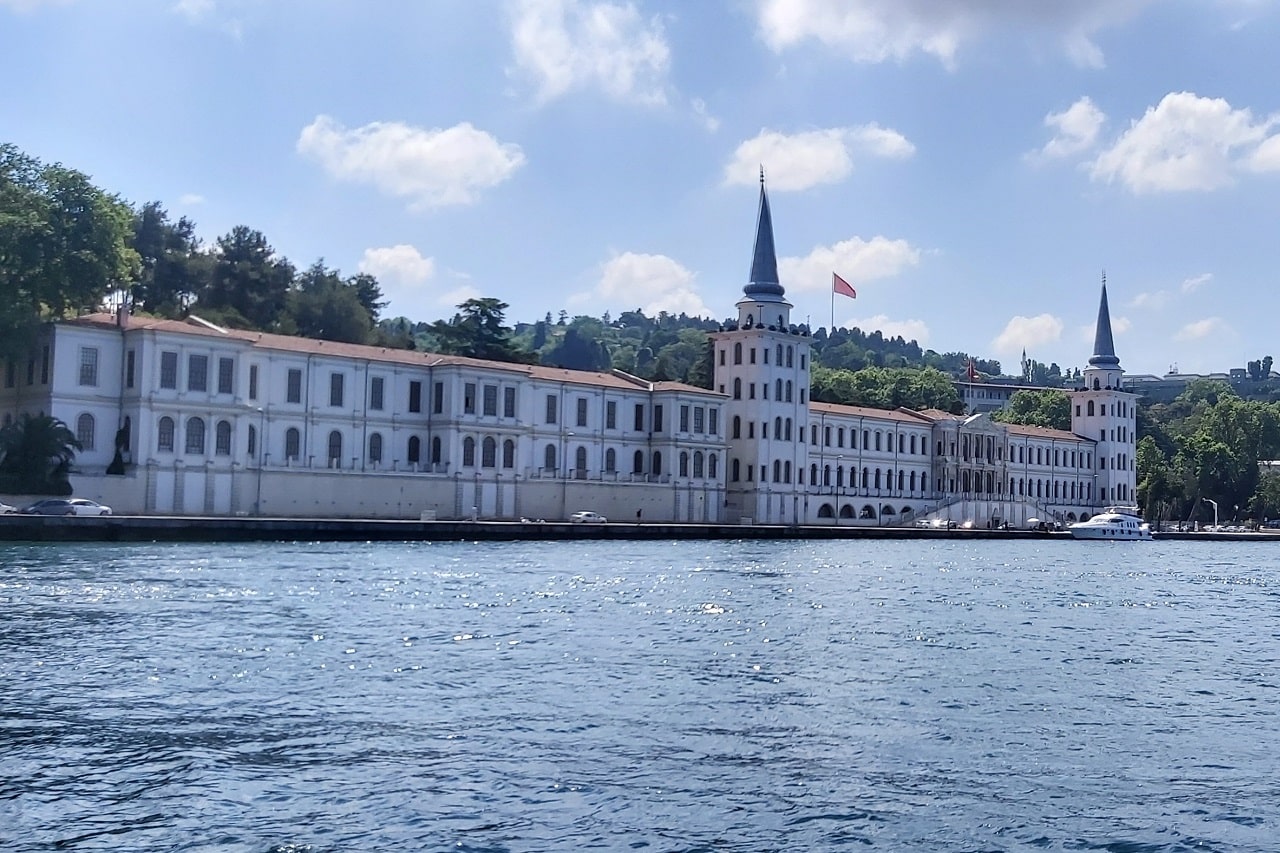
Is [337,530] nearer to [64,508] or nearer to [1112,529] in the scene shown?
[64,508]

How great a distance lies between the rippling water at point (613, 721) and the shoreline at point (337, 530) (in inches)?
663

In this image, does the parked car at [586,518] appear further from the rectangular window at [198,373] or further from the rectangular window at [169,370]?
the rectangular window at [169,370]

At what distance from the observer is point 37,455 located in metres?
63.6

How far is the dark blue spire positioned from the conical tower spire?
40.6 m

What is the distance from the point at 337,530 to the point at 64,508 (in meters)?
10.7

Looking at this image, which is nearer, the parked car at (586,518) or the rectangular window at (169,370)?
the rectangular window at (169,370)

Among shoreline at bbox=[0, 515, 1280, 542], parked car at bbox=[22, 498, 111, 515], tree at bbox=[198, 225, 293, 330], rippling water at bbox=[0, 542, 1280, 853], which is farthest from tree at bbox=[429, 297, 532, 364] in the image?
rippling water at bbox=[0, 542, 1280, 853]

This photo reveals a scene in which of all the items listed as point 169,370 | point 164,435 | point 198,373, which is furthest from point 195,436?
point 169,370

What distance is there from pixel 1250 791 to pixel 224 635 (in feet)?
59.6

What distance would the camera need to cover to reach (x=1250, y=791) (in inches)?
675

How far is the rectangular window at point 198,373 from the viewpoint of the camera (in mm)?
69375

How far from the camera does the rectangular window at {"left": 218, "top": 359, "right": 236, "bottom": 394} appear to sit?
70.4 meters

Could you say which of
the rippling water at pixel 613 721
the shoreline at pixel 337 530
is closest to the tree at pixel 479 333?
the shoreline at pixel 337 530

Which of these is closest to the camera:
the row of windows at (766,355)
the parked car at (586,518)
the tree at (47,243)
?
the tree at (47,243)
